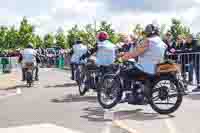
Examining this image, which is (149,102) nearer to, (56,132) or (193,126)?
(193,126)

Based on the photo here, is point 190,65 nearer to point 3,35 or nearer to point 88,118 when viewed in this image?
point 88,118

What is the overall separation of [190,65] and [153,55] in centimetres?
555

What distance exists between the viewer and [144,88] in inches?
405

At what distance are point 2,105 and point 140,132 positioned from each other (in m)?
5.09

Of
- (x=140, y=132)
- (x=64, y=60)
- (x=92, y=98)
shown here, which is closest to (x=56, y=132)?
(x=140, y=132)

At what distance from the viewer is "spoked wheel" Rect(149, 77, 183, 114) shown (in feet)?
32.7

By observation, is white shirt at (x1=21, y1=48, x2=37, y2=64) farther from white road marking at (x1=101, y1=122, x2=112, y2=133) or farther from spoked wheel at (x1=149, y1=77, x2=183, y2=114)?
white road marking at (x1=101, y1=122, x2=112, y2=133)

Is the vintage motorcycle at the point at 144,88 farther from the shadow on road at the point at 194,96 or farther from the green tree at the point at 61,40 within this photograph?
the green tree at the point at 61,40

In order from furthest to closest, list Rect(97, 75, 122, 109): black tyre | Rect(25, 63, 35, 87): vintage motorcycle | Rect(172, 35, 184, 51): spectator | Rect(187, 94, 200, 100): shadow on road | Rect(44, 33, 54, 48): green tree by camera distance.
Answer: Rect(44, 33, 54, 48): green tree
Rect(25, 63, 35, 87): vintage motorcycle
Rect(172, 35, 184, 51): spectator
Rect(187, 94, 200, 100): shadow on road
Rect(97, 75, 122, 109): black tyre

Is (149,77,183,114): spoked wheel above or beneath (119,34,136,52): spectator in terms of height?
beneath

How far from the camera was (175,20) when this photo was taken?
6644 cm

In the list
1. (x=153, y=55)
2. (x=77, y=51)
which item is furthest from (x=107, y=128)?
(x=77, y=51)

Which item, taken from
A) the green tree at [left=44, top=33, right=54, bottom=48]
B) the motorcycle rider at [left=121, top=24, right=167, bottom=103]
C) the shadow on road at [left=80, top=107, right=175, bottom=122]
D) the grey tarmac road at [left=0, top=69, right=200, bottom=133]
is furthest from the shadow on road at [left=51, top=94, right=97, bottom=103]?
the green tree at [left=44, top=33, right=54, bottom=48]

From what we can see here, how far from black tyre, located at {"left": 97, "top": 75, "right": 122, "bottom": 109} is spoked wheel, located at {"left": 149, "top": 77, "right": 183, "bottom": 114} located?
0.92m
